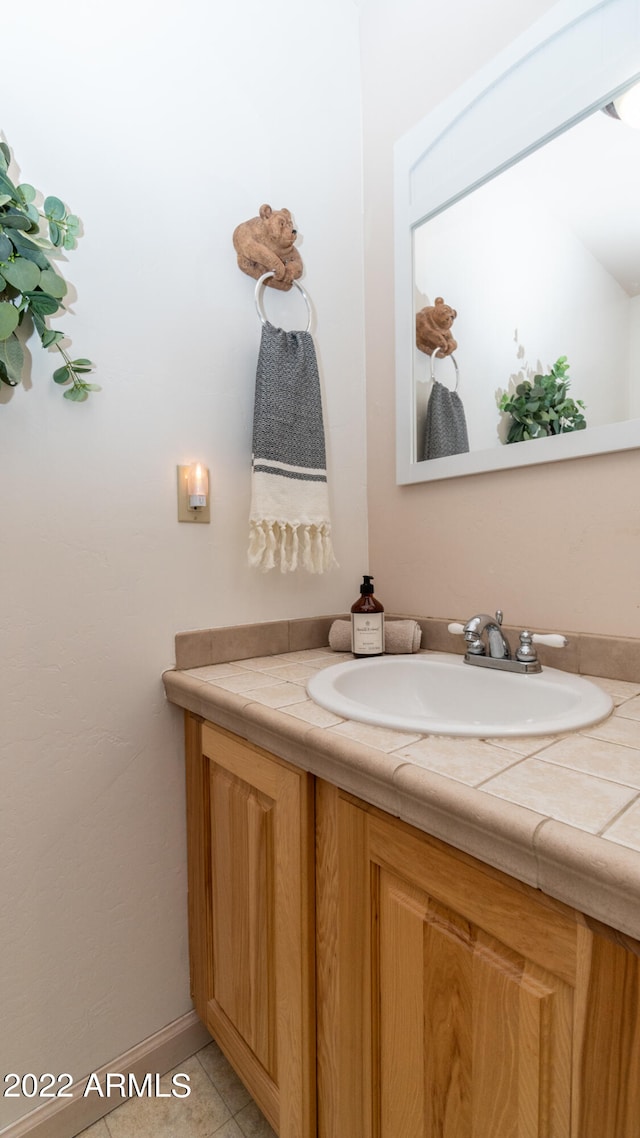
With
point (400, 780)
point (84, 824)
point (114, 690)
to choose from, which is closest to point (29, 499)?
point (114, 690)

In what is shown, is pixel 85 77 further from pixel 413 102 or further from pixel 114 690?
pixel 114 690

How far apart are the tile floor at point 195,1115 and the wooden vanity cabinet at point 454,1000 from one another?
347 mm

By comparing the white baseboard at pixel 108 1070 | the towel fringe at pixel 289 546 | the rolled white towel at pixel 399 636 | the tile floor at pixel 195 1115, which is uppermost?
the towel fringe at pixel 289 546

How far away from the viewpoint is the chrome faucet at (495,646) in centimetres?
93

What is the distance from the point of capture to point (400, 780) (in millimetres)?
546

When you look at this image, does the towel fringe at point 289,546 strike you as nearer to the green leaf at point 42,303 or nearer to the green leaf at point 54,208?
the green leaf at point 42,303

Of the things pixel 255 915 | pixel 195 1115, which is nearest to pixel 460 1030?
pixel 255 915

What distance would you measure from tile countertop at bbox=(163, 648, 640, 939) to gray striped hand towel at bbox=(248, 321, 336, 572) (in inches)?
17.3

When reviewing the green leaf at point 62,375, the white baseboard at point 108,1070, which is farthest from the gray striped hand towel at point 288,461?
the white baseboard at point 108,1070

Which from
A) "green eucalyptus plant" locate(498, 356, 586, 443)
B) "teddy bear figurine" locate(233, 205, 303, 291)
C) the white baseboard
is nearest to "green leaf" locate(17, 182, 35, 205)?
"teddy bear figurine" locate(233, 205, 303, 291)

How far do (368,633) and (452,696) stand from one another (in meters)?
0.23

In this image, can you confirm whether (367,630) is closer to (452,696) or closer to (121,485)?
(452,696)

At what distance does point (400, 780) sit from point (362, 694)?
47cm

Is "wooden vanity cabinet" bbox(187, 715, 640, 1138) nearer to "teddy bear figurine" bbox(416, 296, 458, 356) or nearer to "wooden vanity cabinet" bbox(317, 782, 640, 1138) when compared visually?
"wooden vanity cabinet" bbox(317, 782, 640, 1138)
